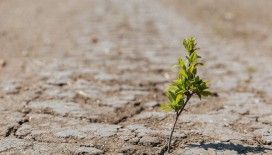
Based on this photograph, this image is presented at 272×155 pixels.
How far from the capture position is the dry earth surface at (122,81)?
3.44 meters

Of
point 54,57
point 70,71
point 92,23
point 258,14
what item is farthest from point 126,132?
point 258,14

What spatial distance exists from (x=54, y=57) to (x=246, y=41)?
304cm

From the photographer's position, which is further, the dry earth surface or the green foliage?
the dry earth surface

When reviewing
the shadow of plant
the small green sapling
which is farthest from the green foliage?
the shadow of plant

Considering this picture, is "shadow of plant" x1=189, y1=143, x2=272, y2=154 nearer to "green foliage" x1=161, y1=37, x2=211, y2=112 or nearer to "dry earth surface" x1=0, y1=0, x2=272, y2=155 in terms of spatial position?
"dry earth surface" x1=0, y1=0, x2=272, y2=155

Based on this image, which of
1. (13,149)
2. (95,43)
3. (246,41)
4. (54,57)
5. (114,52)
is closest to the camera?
(13,149)

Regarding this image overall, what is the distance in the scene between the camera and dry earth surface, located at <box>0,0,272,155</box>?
135 inches

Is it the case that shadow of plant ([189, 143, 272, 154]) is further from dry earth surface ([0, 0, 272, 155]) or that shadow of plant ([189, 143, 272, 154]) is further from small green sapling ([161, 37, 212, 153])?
small green sapling ([161, 37, 212, 153])

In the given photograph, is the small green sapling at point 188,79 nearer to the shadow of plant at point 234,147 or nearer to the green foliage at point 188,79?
the green foliage at point 188,79

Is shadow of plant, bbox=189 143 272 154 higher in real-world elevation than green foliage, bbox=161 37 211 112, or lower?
lower

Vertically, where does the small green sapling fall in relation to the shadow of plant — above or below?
above

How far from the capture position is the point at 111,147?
10.8 feet

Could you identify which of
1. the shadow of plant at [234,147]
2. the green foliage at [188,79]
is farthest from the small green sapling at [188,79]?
the shadow of plant at [234,147]

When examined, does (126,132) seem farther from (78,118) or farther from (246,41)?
(246,41)
